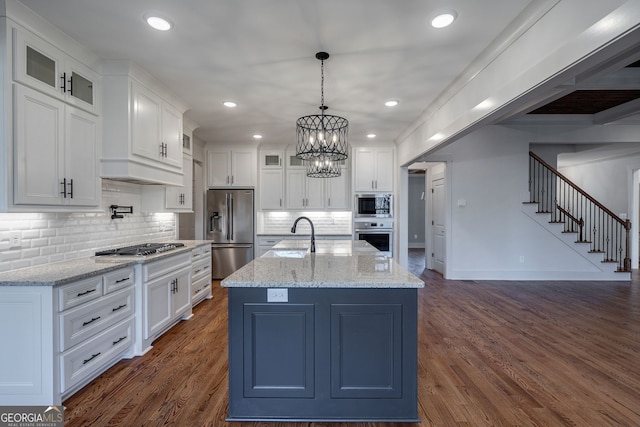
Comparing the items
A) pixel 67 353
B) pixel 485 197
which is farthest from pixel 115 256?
pixel 485 197

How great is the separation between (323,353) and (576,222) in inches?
245

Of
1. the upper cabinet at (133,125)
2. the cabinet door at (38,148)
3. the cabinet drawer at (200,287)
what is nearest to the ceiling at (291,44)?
the upper cabinet at (133,125)

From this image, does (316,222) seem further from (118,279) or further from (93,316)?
(93,316)

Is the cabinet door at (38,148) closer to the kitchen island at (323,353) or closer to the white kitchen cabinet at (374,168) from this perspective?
the kitchen island at (323,353)

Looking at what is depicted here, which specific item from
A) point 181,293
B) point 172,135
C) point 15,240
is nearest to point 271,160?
point 172,135

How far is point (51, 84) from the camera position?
2.35 m

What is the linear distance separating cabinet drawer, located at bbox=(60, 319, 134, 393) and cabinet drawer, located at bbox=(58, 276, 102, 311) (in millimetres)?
305

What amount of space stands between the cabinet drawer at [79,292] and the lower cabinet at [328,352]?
108 centimetres

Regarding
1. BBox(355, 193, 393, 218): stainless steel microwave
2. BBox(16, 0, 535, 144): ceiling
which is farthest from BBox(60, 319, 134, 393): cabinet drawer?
BBox(355, 193, 393, 218): stainless steel microwave

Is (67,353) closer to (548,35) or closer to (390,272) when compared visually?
(390,272)

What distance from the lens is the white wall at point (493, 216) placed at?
5.70 metres

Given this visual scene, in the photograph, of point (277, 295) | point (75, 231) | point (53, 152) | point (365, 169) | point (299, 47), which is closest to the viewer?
point (277, 295)

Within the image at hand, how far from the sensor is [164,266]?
3.16 meters

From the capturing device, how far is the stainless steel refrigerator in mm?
5836
